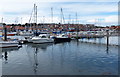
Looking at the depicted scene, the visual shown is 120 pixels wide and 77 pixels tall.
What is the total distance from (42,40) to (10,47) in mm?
12481

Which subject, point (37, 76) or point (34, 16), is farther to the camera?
point (34, 16)

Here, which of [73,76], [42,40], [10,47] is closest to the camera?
[73,76]

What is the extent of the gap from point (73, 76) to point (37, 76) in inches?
142

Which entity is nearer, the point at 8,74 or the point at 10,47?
the point at 8,74

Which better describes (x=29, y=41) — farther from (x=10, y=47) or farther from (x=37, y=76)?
(x=37, y=76)

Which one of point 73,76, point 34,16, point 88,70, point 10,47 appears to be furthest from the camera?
point 34,16

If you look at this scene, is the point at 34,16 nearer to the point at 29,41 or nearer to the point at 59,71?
the point at 29,41

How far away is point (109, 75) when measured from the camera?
15836 millimetres

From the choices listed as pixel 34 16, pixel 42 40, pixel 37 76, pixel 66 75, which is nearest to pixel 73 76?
pixel 66 75

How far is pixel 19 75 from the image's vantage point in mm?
16125

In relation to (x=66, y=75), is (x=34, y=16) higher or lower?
higher

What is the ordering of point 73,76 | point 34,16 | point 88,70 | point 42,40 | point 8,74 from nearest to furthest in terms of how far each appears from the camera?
point 73,76, point 8,74, point 88,70, point 42,40, point 34,16

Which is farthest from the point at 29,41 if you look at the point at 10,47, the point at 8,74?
the point at 8,74

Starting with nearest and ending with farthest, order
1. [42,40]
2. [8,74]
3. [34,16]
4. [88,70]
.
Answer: [8,74], [88,70], [42,40], [34,16]
